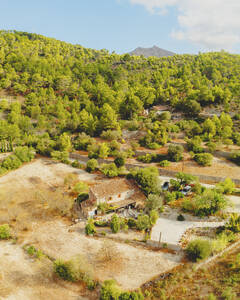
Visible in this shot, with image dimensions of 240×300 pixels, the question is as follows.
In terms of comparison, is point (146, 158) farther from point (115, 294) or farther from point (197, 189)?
point (115, 294)

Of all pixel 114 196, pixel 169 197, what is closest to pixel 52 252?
pixel 114 196

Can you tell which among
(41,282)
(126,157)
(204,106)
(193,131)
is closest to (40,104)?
(126,157)

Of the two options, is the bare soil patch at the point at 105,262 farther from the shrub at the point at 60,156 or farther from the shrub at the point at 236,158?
the shrub at the point at 236,158

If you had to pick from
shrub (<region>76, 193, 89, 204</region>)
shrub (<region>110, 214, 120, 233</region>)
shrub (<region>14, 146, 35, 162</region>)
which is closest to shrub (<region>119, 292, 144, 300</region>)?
shrub (<region>110, 214, 120, 233</region>)

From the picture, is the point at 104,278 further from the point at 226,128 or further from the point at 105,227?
the point at 226,128

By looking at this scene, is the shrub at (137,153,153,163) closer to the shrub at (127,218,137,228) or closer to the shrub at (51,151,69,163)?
the shrub at (51,151,69,163)
